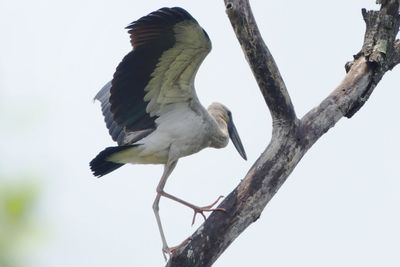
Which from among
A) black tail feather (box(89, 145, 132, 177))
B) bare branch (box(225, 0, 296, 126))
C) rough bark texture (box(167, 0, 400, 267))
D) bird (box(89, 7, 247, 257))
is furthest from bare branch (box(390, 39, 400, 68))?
black tail feather (box(89, 145, 132, 177))

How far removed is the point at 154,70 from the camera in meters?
6.48

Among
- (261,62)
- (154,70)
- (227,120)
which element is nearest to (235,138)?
(227,120)

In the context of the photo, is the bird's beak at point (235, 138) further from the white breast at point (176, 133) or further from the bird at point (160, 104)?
the white breast at point (176, 133)

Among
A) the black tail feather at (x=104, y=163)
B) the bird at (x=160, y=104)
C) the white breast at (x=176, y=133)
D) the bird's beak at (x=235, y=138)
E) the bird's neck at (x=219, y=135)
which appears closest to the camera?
the bird at (x=160, y=104)

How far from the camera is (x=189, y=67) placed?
6520 millimetres

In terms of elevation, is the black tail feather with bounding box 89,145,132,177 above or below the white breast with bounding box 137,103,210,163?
below

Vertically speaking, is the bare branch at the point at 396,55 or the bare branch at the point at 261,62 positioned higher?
the bare branch at the point at 396,55

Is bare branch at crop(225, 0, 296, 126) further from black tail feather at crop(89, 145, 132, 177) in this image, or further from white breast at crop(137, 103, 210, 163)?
black tail feather at crop(89, 145, 132, 177)

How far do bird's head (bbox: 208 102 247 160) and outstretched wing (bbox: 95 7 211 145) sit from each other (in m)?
0.95

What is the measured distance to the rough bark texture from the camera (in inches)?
205

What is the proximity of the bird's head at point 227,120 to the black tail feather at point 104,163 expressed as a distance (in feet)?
3.74

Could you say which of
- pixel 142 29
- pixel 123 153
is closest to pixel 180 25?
pixel 142 29

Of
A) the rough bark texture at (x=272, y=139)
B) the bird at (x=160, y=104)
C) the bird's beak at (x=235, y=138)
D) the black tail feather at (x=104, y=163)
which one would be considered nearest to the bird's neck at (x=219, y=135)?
the bird at (x=160, y=104)

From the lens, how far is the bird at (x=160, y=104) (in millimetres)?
6145
